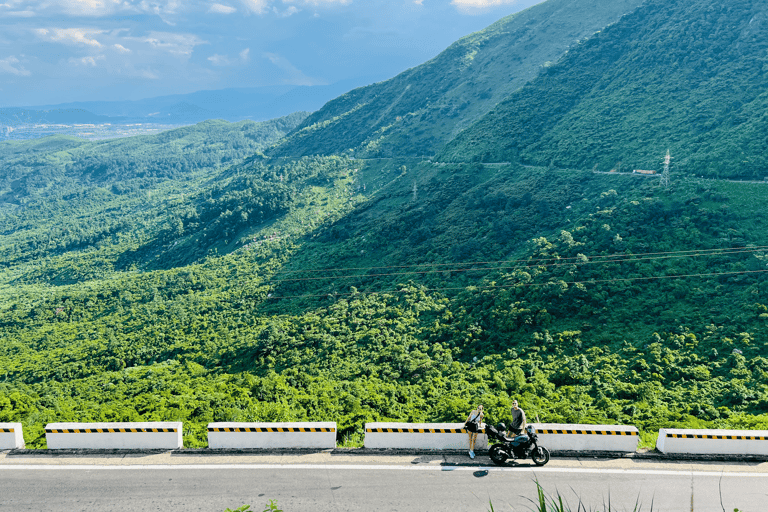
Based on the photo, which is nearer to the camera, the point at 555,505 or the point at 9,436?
the point at 555,505

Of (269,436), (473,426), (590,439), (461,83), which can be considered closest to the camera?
(473,426)

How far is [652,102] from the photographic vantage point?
73125mm

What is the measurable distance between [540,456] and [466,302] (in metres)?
29.2

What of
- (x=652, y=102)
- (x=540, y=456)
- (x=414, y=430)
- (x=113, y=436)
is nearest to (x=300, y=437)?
(x=414, y=430)

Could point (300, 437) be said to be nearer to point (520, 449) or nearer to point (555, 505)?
point (520, 449)

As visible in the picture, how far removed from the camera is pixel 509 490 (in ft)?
50.3

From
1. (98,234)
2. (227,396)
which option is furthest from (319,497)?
(98,234)

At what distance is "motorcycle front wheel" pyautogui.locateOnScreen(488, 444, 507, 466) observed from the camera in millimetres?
16391

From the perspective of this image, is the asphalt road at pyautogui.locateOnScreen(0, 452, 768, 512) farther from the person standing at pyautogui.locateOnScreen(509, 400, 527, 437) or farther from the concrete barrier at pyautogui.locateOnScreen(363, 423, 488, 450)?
the person standing at pyautogui.locateOnScreen(509, 400, 527, 437)

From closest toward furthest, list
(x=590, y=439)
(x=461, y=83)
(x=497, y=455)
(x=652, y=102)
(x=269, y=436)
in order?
(x=497, y=455), (x=590, y=439), (x=269, y=436), (x=652, y=102), (x=461, y=83)

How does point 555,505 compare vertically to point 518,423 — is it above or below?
above

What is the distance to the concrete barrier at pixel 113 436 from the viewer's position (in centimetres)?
1739

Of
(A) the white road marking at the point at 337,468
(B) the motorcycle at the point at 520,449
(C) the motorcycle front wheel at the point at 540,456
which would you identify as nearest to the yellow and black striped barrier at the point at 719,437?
(A) the white road marking at the point at 337,468

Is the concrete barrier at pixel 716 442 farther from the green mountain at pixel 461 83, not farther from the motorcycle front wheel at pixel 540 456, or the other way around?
the green mountain at pixel 461 83
